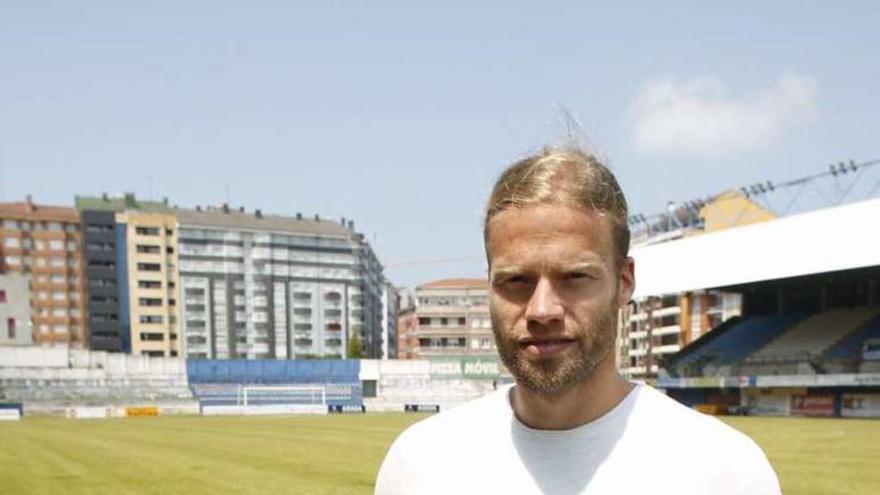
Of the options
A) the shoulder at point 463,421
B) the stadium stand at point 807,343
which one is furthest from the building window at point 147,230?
the shoulder at point 463,421

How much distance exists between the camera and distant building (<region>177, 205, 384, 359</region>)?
150500mm

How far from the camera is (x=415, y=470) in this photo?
110 inches

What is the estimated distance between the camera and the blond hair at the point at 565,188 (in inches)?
105

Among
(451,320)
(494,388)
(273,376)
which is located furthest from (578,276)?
(451,320)

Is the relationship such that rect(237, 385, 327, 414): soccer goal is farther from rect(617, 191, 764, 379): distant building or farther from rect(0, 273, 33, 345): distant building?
rect(617, 191, 764, 379): distant building

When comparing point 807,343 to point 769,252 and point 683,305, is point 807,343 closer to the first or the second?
point 769,252

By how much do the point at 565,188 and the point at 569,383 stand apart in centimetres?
58

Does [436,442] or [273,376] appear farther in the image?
[273,376]

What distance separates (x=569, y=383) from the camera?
262cm

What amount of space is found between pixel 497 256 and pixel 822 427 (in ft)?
143

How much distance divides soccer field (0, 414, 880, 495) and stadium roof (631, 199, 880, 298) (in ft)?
34.3

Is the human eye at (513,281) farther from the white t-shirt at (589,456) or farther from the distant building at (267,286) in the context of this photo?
the distant building at (267,286)

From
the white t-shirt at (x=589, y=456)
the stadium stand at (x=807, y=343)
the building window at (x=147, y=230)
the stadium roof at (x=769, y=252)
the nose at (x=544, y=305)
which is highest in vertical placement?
the building window at (x=147, y=230)

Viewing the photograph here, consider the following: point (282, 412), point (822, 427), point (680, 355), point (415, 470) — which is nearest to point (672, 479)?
point (415, 470)
